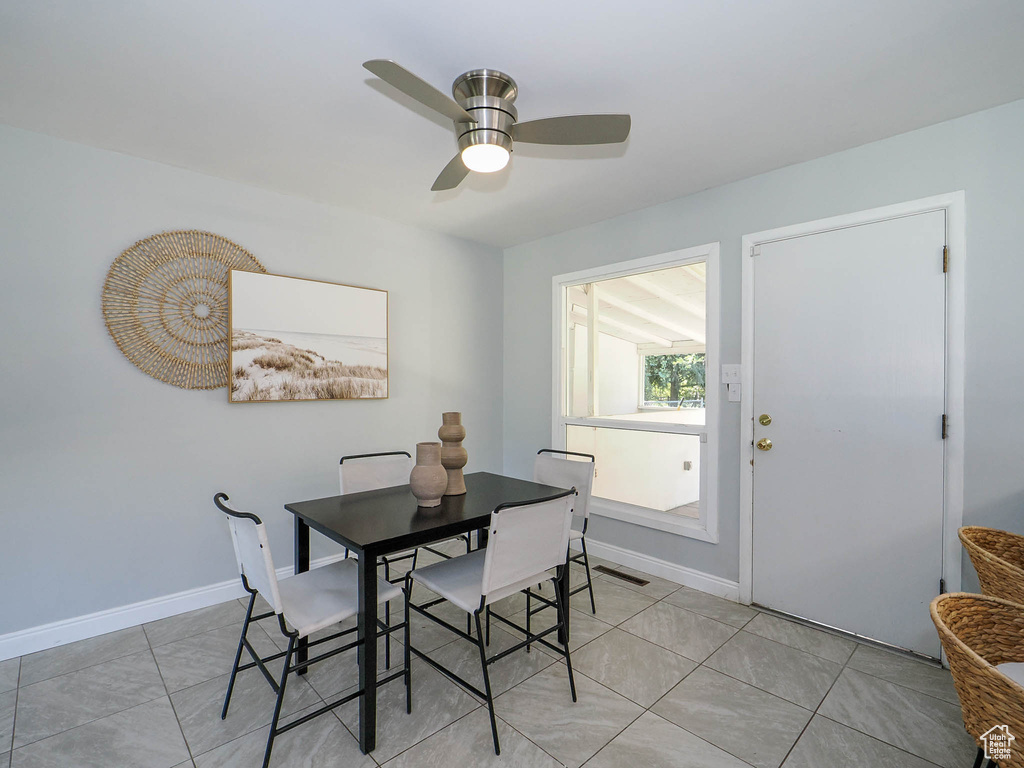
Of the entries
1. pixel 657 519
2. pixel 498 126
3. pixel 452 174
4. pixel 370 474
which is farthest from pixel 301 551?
pixel 657 519

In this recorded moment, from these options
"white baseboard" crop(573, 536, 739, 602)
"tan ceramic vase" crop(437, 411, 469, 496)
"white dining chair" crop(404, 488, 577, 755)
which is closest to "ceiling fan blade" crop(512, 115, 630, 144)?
"tan ceramic vase" crop(437, 411, 469, 496)

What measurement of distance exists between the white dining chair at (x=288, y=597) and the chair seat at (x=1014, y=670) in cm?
186

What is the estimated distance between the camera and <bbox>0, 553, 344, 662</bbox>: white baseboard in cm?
229

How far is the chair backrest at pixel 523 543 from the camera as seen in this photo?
5.66 ft

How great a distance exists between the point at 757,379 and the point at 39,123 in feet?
12.9

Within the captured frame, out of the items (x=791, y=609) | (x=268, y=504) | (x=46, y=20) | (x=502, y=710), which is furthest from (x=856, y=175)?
(x=268, y=504)

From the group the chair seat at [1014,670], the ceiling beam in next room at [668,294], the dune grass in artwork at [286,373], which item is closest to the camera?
the chair seat at [1014,670]

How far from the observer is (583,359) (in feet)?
12.8

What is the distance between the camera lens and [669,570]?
3188mm

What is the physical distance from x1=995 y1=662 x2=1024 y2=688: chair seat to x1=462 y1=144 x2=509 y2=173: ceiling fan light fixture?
219 centimetres

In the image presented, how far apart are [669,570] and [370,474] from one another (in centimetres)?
207

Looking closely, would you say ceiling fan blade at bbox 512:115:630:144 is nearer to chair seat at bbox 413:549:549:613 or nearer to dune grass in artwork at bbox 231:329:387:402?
chair seat at bbox 413:549:549:613

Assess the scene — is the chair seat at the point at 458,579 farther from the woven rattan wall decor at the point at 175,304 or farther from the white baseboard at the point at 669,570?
the woven rattan wall decor at the point at 175,304

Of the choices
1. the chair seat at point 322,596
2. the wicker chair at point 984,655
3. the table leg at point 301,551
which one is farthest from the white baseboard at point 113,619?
the wicker chair at point 984,655
